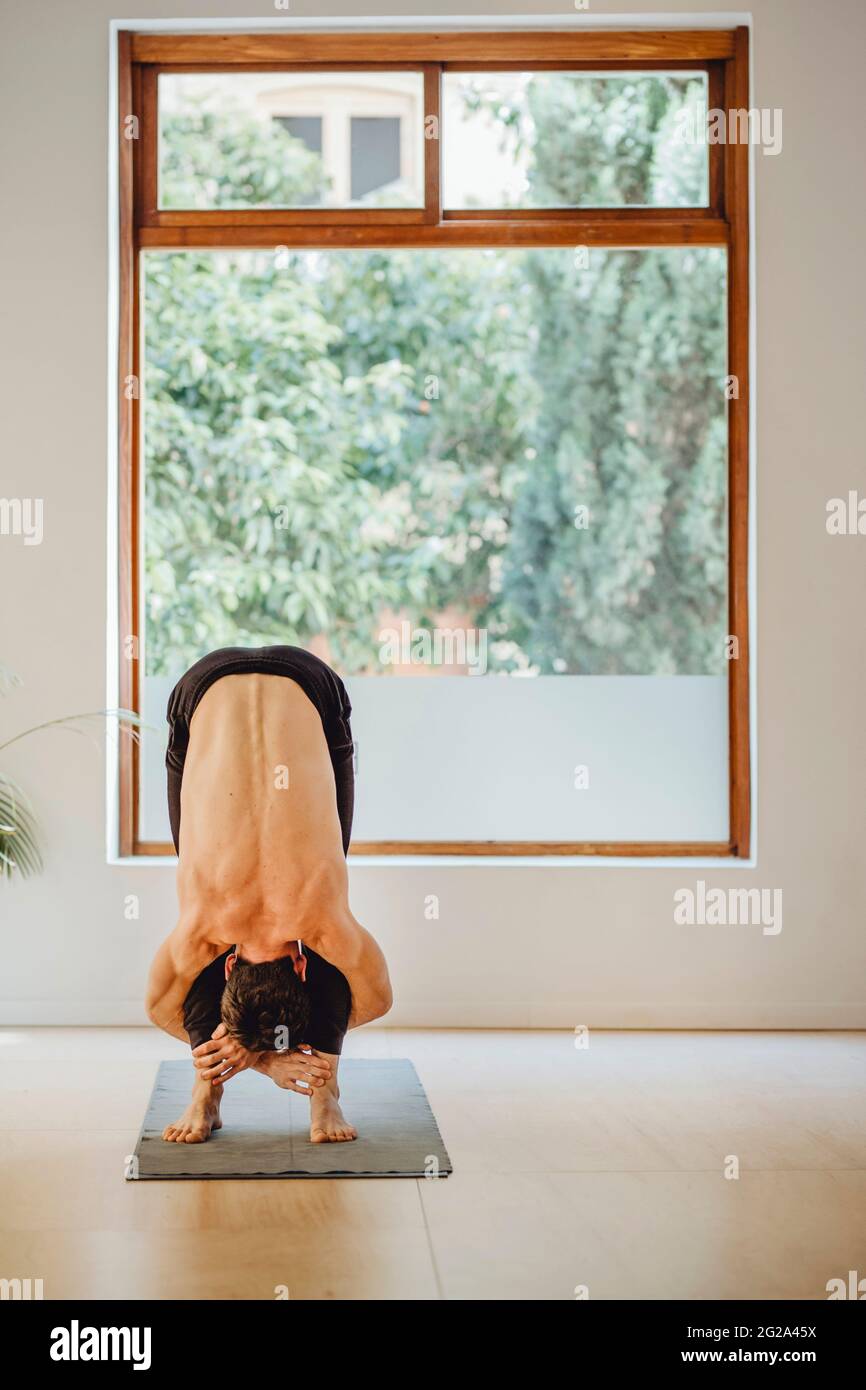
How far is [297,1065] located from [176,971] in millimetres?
350

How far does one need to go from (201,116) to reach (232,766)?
8.59 ft

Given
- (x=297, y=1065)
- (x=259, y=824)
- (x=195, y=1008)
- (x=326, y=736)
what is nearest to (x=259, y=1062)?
(x=297, y=1065)

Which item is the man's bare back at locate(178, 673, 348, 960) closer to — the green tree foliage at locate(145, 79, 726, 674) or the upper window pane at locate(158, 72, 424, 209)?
the green tree foliage at locate(145, 79, 726, 674)

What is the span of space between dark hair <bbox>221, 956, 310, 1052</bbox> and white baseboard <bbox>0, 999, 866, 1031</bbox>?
1.35m

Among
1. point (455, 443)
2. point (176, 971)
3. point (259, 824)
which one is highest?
point (455, 443)

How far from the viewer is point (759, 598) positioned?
14.4 ft

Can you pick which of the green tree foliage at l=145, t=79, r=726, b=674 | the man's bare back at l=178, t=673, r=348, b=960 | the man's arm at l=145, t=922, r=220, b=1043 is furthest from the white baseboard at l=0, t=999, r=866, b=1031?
the man's bare back at l=178, t=673, r=348, b=960

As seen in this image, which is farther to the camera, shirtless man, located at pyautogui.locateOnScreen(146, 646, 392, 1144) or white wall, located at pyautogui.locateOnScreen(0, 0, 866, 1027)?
white wall, located at pyautogui.locateOnScreen(0, 0, 866, 1027)

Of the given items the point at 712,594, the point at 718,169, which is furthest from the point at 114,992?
the point at 718,169

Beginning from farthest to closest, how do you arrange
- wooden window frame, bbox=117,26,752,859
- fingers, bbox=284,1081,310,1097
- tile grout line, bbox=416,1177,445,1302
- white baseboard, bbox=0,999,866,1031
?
wooden window frame, bbox=117,26,752,859 < white baseboard, bbox=0,999,866,1031 < fingers, bbox=284,1081,310,1097 < tile grout line, bbox=416,1177,445,1302

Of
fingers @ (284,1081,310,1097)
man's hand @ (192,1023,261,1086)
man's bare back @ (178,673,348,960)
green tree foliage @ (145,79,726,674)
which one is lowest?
fingers @ (284,1081,310,1097)

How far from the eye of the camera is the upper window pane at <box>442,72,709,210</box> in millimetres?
4551

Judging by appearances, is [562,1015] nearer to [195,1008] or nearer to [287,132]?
[195,1008]

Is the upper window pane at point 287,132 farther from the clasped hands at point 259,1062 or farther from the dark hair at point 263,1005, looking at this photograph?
the clasped hands at point 259,1062
